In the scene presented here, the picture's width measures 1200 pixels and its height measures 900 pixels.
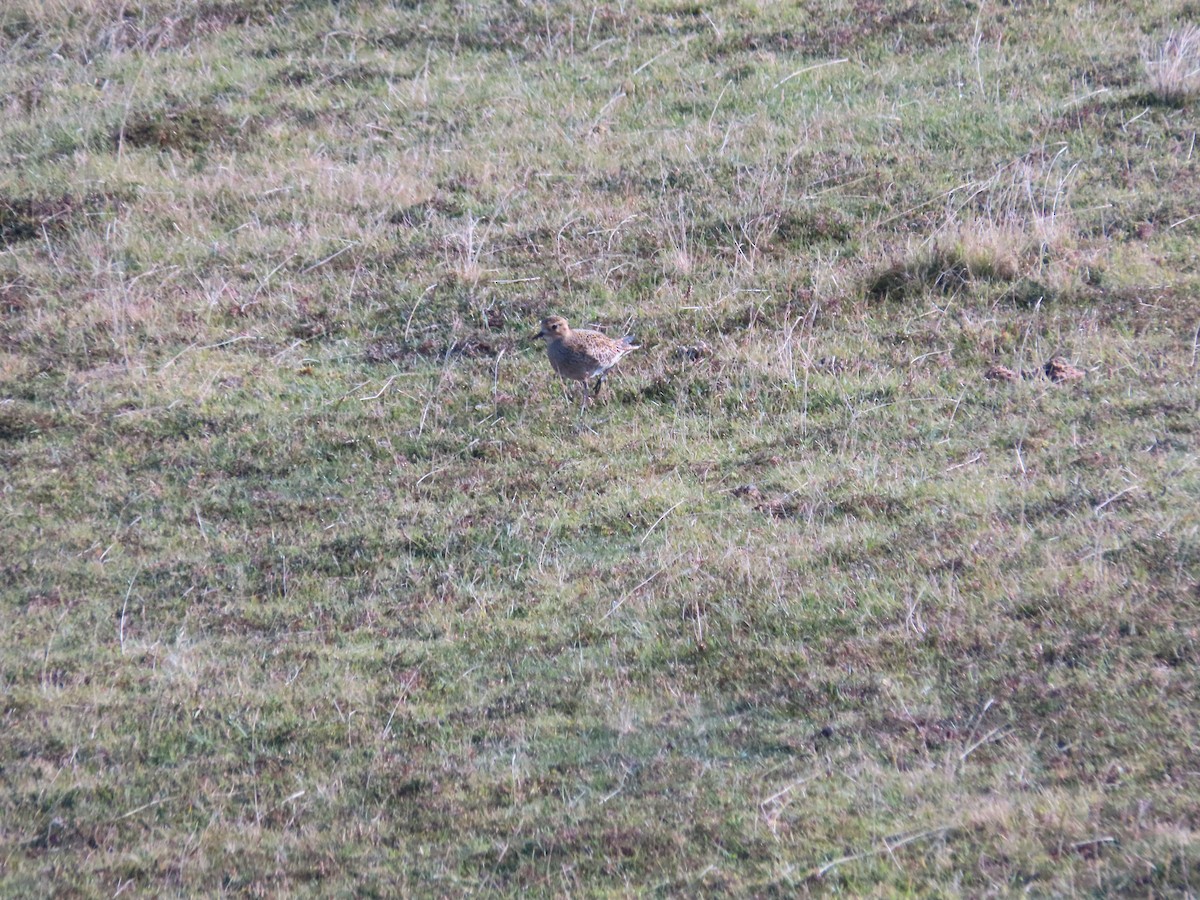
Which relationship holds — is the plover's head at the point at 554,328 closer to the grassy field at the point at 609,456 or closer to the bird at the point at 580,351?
the bird at the point at 580,351

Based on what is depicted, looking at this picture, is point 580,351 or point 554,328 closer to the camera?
point 580,351

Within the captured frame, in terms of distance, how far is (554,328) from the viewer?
410 inches

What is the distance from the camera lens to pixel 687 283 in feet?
38.2

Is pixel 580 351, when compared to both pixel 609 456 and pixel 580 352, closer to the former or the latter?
pixel 580 352

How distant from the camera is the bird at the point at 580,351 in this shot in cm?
1009

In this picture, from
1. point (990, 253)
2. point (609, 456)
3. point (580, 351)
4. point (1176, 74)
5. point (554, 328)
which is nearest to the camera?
point (609, 456)

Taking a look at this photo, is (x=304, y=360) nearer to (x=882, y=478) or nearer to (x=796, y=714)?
(x=882, y=478)

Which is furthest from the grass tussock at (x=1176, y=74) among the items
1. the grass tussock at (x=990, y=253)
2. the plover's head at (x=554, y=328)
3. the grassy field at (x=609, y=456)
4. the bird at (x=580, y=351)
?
the plover's head at (x=554, y=328)

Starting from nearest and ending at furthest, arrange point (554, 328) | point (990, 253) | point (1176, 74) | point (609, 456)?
point (609, 456), point (554, 328), point (990, 253), point (1176, 74)

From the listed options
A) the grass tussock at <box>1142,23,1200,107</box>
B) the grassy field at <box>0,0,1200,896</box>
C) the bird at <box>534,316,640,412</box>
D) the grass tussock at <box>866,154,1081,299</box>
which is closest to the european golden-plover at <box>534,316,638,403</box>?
the bird at <box>534,316,640,412</box>

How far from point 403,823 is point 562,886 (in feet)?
3.10

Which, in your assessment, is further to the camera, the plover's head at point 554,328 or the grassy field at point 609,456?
the plover's head at point 554,328

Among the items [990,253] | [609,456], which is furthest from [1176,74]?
[609,456]

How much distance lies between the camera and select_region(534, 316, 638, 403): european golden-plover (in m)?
10.1
